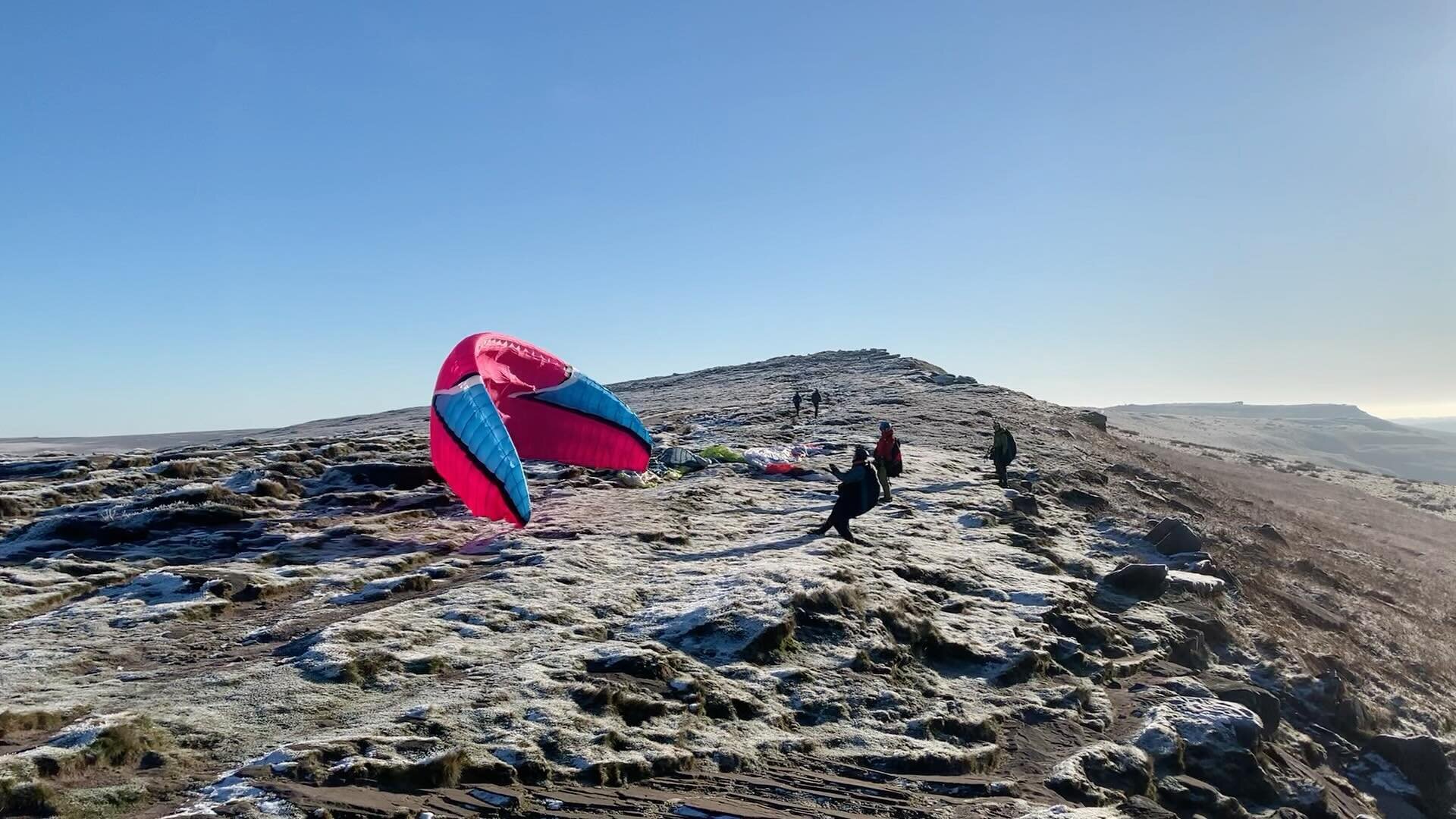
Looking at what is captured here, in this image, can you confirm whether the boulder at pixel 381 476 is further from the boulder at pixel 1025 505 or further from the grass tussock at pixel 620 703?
the boulder at pixel 1025 505

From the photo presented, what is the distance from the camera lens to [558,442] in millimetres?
16172

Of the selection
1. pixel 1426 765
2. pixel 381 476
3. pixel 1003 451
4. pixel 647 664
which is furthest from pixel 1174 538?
pixel 381 476

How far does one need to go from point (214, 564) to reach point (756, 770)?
775 centimetres

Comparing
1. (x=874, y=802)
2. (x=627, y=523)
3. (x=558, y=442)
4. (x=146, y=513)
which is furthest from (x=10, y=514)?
(x=874, y=802)

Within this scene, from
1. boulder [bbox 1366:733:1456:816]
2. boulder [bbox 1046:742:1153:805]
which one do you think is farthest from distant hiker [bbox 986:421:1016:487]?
boulder [bbox 1046:742:1153:805]

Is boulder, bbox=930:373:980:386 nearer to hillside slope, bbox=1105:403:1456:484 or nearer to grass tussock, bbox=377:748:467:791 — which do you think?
hillside slope, bbox=1105:403:1456:484

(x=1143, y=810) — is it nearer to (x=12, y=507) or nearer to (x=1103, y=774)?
(x=1103, y=774)

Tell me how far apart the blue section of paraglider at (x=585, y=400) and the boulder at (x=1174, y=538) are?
Answer: 9.09 m

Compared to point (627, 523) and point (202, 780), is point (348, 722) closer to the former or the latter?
point (202, 780)

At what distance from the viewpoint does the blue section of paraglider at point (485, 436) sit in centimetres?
1234

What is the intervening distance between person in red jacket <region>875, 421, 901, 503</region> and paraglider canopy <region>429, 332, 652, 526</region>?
14.4ft

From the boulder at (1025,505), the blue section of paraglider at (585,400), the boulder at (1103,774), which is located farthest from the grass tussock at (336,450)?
the boulder at (1103,774)

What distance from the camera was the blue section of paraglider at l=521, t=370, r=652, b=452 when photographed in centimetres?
1605

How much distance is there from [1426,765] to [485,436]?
1151 centimetres
